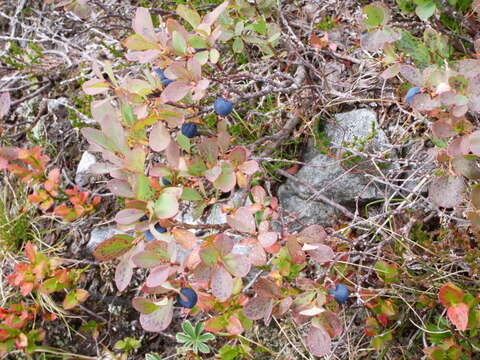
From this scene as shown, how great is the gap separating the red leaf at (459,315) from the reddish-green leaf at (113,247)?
774 millimetres

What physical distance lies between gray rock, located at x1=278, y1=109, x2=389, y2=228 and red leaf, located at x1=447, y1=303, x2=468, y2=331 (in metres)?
0.52

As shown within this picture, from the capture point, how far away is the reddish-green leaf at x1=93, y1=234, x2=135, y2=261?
46.3 inches

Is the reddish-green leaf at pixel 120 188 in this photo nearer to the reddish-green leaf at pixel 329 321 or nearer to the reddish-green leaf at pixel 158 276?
the reddish-green leaf at pixel 158 276

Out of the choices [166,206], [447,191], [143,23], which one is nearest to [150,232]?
[166,206]

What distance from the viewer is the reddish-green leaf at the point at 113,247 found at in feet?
3.85

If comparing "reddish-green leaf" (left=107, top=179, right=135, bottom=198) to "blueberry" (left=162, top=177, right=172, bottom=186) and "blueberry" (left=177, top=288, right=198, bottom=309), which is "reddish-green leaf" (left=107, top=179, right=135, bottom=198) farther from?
"blueberry" (left=177, top=288, right=198, bottom=309)

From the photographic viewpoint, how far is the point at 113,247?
120 centimetres

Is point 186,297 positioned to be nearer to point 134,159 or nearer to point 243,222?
point 243,222

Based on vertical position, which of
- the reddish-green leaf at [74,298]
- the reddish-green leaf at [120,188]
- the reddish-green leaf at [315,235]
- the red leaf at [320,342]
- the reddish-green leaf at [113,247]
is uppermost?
the reddish-green leaf at [120,188]

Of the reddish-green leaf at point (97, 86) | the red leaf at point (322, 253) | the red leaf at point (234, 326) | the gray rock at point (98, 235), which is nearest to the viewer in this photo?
the red leaf at point (322, 253)

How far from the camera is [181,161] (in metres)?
1.25

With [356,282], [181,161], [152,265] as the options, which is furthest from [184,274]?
[356,282]

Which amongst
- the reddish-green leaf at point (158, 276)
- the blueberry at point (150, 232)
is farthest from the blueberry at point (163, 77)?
the reddish-green leaf at point (158, 276)

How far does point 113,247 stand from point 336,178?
2.97 ft
